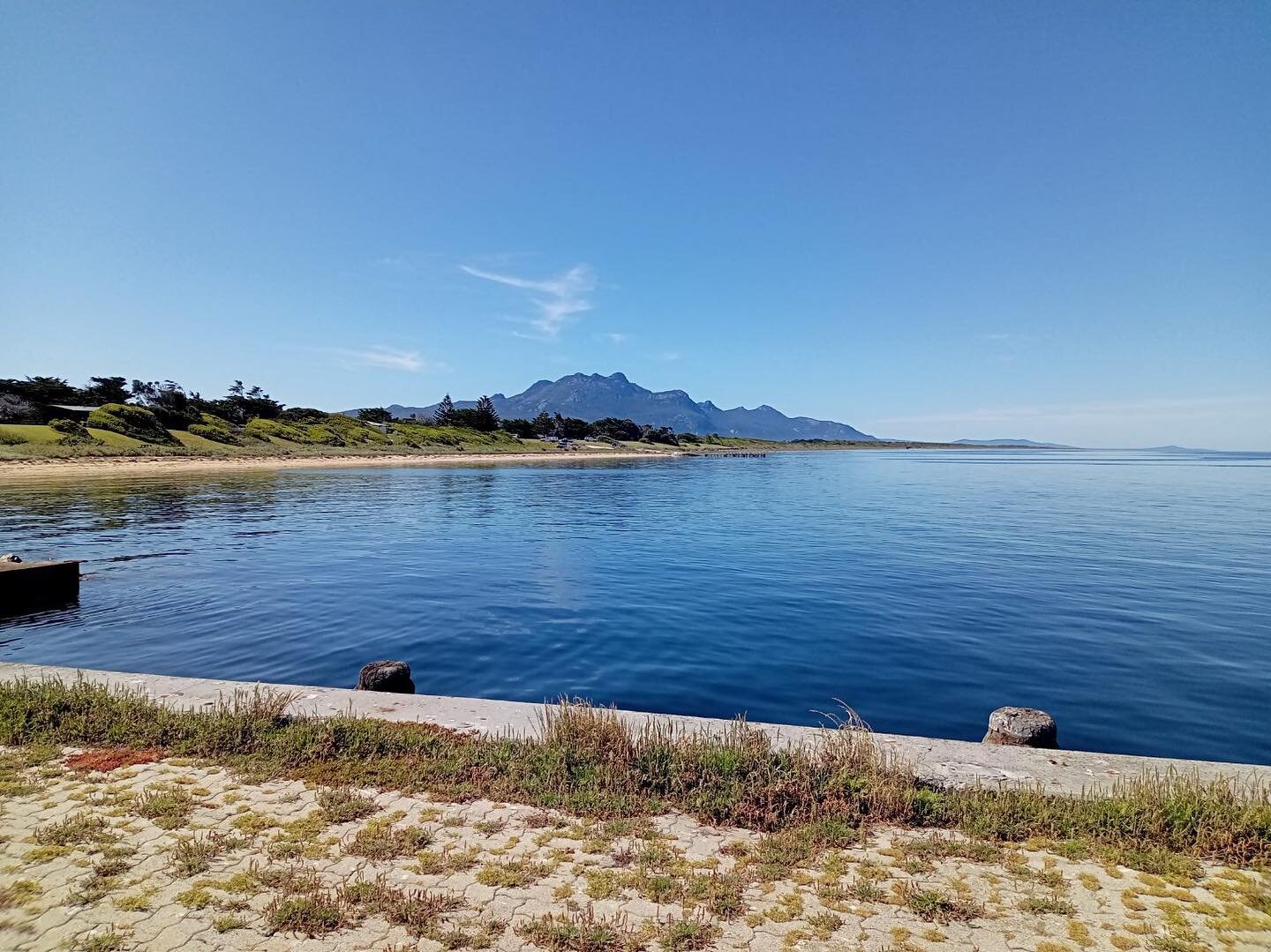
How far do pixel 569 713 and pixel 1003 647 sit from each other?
13.2 metres

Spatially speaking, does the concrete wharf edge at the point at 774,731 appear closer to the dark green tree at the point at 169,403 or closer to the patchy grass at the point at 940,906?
the patchy grass at the point at 940,906

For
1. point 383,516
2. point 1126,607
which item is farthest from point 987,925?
point 383,516

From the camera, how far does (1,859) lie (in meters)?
6.22

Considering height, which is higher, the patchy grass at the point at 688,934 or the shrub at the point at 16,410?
the shrub at the point at 16,410

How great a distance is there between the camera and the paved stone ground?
17.3 ft

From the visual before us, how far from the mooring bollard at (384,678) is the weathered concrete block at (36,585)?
14640 millimetres

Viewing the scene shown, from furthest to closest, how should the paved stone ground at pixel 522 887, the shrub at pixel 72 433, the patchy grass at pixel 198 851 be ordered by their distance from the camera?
the shrub at pixel 72 433
the patchy grass at pixel 198 851
the paved stone ground at pixel 522 887

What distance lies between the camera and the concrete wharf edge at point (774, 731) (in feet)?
27.0

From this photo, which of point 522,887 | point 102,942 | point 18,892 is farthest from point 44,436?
point 522,887

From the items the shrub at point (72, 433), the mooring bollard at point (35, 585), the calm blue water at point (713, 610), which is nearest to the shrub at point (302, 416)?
the shrub at point (72, 433)

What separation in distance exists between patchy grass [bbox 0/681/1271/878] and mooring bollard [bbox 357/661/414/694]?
6.86 ft

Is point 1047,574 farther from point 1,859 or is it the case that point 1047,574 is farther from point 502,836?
point 1,859

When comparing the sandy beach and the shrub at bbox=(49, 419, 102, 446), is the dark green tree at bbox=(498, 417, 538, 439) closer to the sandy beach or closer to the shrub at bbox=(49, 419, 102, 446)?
the sandy beach

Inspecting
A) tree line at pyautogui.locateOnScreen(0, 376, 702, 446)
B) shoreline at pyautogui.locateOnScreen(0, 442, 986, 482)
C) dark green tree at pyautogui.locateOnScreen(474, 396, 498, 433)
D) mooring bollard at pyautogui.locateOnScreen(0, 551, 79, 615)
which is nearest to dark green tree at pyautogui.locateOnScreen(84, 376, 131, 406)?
tree line at pyautogui.locateOnScreen(0, 376, 702, 446)
